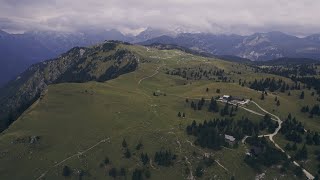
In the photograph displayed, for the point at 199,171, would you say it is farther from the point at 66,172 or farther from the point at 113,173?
the point at 66,172

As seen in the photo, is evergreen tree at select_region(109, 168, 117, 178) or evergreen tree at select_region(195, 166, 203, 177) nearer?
evergreen tree at select_region(195, 166, 203, 177)

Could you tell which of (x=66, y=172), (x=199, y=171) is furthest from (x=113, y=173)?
(x=199, y=171)

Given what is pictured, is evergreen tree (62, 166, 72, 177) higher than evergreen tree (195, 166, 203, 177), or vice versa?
evergreen tree (195, 166, 203, 177)

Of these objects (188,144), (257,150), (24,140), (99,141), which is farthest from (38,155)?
(257,150)

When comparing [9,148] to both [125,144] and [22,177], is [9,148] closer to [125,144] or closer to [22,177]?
[22,177]

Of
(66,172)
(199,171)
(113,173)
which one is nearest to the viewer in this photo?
(199,171)

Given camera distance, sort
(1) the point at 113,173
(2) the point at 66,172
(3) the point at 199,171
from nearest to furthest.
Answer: (3) the point at 199,171 → (2) the point at 66,172 → (1) the point at 113,173

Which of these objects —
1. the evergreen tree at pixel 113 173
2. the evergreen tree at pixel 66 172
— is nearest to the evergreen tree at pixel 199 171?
the evergreen tree at pixel 113 173

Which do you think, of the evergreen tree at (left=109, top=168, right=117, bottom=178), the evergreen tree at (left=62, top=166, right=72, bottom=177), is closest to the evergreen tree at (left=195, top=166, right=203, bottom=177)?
the evergreen tree at (left=109, top=168, right=117, bottom=178)

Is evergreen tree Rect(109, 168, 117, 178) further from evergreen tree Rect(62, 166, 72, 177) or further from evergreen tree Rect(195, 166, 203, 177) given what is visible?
evergreen tree Rect(195, 166, 203, 177)

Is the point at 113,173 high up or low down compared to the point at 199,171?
down

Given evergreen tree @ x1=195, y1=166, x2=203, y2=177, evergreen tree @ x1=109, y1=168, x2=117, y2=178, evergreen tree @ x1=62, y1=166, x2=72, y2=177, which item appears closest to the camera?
evergreen tree @ x1=195, y1=166, x2=203, y2=177

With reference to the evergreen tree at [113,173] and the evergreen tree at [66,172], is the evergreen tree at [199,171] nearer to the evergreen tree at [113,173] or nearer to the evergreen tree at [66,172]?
the evergreen tree at [113,173]
